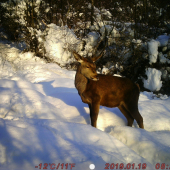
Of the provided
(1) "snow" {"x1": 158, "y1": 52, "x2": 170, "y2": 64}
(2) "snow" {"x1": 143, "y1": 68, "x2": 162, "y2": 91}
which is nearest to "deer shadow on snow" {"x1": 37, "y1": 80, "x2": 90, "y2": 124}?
(2) "snow" {"x1": 143, "y1": 68, "x2": 162, "y2": 91}

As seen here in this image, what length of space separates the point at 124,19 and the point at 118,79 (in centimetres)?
813

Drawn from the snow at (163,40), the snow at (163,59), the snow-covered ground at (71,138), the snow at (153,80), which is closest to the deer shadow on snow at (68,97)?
the snow-covered ground at (71,138)

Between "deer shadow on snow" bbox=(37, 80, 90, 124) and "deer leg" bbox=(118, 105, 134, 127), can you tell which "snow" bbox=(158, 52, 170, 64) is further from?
"deer leg" bbox=(118, 105, 134, 127)

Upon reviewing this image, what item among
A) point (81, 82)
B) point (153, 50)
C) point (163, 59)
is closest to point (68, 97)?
point (81, 82)

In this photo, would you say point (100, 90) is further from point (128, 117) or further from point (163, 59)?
point (163, 59)

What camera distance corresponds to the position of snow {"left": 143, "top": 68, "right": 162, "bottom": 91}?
7.54 m

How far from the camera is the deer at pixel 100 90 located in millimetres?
3262

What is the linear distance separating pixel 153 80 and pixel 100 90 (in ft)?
17.3

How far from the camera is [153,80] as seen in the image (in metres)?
7.66

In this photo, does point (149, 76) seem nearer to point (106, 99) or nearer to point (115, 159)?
point (106, 99)

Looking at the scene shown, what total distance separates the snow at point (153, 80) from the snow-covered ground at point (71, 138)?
3083 mm

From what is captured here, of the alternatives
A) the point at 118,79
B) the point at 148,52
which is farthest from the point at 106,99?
the point at 148,52

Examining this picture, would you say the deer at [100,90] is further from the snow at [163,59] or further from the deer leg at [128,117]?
the snow at [163,59]

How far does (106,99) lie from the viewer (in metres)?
3.47
